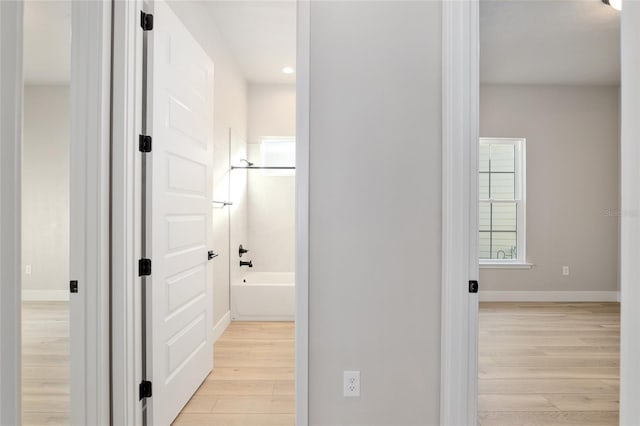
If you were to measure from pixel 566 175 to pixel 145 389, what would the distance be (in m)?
5.32

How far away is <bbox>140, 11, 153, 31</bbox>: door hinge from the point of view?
1.77 metres

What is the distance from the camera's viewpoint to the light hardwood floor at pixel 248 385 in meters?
2.09

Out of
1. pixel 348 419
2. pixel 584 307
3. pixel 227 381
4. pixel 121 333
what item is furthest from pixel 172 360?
pixel 584 307

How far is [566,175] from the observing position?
4.92 m

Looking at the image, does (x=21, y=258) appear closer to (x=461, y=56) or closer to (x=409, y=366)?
(x=409, y=366)

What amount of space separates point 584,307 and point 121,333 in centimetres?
525

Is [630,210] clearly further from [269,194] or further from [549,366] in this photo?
[269,194]

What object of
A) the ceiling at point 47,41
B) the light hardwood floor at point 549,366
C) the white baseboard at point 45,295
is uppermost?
the ceiling at point 47,41

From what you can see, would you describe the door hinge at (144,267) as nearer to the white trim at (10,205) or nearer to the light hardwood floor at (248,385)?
the white trim at (10,205)

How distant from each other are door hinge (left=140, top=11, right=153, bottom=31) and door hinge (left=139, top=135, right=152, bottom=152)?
1.72 ft

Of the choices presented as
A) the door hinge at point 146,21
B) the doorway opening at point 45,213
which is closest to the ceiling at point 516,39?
the door hinge at point 146,21

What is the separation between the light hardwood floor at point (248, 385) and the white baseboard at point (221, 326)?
5 cm

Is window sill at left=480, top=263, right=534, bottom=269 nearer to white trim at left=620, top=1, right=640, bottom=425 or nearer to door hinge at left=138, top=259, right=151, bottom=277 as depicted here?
door hinge at left=138, top=259, right=151, bottom=277

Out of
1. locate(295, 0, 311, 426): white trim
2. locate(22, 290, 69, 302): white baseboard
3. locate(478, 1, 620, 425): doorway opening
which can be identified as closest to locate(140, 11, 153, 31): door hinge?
locate(295, 0, 311, 426): white trim
